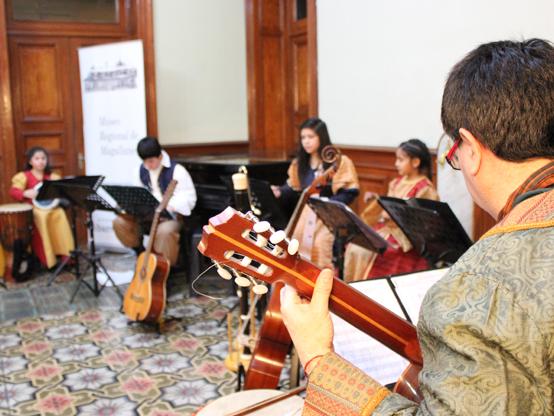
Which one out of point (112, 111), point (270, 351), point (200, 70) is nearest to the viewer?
point (270, 351)

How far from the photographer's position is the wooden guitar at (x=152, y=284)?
454cm

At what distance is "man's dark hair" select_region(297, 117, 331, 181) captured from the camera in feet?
16.3

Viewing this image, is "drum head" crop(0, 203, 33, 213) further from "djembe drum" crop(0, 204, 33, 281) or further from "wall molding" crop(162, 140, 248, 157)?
"wall molding" crop(162, 140, 248, 157)

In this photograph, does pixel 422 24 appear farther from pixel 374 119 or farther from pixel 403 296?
pixel 403 296

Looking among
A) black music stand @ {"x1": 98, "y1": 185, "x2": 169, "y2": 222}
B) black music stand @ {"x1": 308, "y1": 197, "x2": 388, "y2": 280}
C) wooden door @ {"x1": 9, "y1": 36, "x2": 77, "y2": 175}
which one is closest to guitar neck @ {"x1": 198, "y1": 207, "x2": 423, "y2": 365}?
black music stand @ {"x1": 308, "y1": 197, "x2": 388, "y2": 280}

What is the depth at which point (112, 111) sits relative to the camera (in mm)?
6930

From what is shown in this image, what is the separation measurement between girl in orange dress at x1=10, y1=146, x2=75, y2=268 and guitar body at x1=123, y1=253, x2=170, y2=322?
2.14 meters

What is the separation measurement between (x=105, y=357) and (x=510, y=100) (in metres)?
3.66

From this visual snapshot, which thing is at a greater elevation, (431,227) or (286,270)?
(286,270)

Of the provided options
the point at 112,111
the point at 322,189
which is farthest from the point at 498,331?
the point at 112,111

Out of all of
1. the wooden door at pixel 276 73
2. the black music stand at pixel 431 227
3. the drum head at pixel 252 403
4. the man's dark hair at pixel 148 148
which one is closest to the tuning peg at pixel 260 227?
the drum head at pixel 252 403

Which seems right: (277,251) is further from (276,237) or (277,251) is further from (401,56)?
(401,56)

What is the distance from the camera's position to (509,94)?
44.6 inches

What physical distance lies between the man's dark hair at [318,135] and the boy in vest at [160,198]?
1.06 meters
